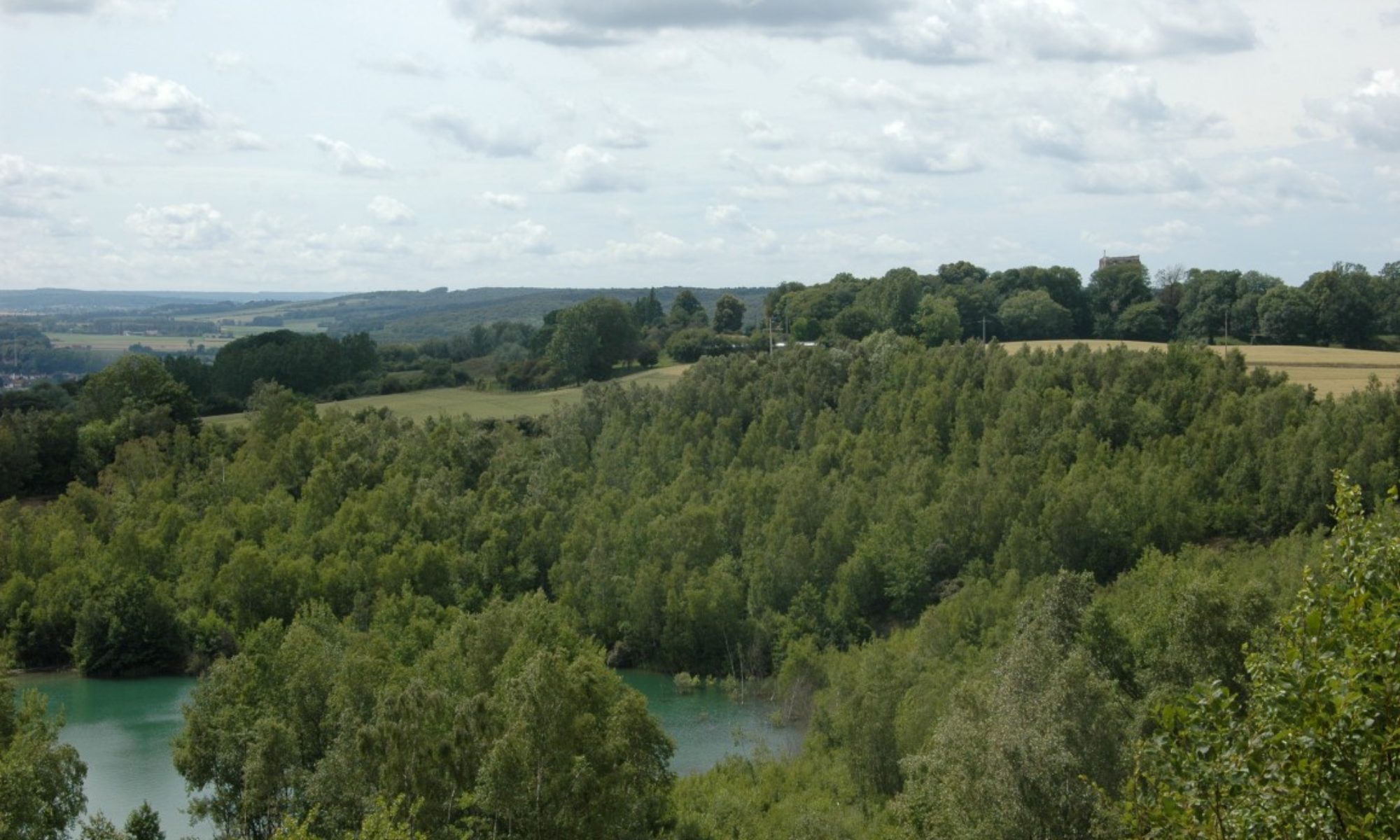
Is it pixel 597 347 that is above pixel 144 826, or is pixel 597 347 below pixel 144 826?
above

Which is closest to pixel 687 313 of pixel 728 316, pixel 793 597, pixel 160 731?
pixel 728 316

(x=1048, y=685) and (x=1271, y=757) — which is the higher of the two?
(x=1271, y=757)

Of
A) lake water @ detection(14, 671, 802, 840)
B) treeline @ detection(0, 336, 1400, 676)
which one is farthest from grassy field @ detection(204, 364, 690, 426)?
lake water @ detection(14, 671, 802, 840)

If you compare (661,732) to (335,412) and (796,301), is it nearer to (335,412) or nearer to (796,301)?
(335,412)

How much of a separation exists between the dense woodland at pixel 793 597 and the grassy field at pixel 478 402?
20.3 ft

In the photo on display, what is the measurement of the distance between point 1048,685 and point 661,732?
9.86m

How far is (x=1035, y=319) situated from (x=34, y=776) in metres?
89.2

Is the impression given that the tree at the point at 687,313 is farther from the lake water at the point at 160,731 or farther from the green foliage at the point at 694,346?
the lake water at the point at 160,731

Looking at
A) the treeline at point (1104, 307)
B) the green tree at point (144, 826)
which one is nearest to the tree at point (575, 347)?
the treeline at point (1104, 307)

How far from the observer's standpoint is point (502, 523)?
6606 centimetres

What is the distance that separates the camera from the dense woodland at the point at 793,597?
1977 cm

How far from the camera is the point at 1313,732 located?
999 cm

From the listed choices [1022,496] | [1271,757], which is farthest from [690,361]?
[1271,757]

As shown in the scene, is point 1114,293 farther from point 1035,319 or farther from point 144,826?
point 144,826
